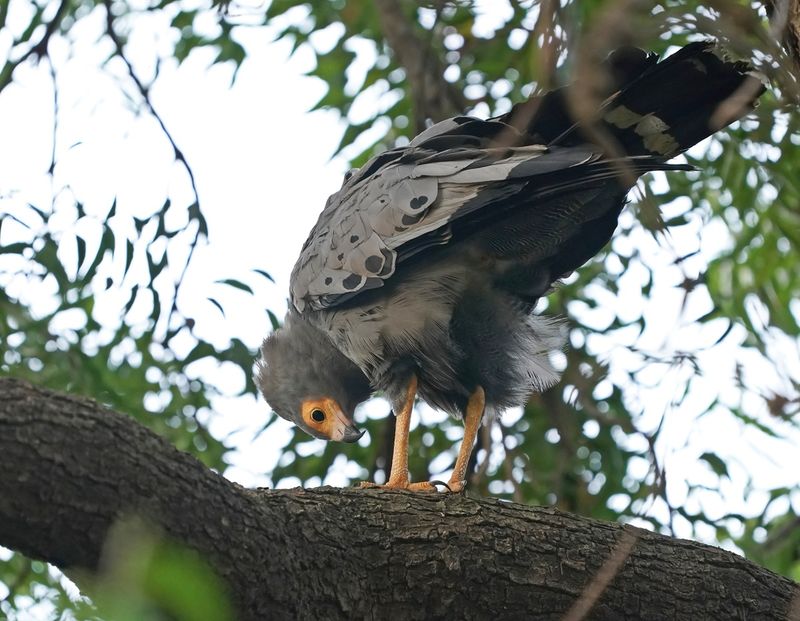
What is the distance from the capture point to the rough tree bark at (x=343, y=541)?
2775 mm

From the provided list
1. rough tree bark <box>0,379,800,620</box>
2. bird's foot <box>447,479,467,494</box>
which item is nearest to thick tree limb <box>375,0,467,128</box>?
bird's foot <box>447,479,467,494</box>

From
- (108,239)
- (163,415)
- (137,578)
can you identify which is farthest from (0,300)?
(137,578)

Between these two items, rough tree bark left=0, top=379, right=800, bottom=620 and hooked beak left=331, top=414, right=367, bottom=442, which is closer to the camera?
rough tree bark left=0, top=379, right=800, bottom=620

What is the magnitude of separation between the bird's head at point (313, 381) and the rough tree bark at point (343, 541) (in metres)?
1.70

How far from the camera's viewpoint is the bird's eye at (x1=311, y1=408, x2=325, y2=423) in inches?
225

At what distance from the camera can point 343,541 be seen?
366 cm

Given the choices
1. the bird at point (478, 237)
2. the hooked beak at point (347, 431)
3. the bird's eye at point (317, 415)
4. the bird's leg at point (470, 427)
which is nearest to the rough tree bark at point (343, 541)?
the bird at point (478, 237)

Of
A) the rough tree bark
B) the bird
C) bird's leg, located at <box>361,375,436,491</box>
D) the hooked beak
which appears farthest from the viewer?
the hooked beak

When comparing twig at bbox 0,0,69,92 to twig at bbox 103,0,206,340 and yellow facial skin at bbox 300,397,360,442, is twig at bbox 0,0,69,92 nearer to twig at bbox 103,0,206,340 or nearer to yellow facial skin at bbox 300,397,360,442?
twig at bbox 103,0,206,340

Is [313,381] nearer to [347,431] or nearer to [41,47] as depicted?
[347,431]

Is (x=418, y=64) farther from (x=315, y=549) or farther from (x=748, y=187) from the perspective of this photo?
(x=315, y=549)

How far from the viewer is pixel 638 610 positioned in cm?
385

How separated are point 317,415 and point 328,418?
0.23 ft

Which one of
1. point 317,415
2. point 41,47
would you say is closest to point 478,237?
point 317,415
